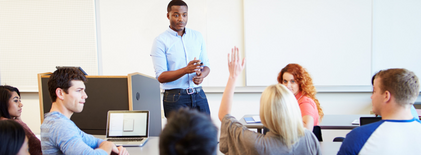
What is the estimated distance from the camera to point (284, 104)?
1.07 meters

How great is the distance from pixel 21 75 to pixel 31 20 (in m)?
0.86

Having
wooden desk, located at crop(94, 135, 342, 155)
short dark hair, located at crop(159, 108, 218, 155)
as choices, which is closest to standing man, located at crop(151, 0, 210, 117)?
wooden desk, located at crop(94, 135, 342, 155)

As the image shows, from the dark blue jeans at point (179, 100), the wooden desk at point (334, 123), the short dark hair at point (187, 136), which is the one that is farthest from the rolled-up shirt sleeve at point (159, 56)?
the short dark hair at point (187, 136)

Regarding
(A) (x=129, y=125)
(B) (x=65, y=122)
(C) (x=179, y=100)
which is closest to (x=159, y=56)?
(C) (x=179, y=100)

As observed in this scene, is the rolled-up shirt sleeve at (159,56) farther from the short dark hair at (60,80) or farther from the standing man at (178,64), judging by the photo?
the short dark hair at (60,80)

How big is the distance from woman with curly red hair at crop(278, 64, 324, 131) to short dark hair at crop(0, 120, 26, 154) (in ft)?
5.31

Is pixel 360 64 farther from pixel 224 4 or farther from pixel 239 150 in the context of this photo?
pixel 239 150

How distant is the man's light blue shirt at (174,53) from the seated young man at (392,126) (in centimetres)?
128

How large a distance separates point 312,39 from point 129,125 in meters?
2.74

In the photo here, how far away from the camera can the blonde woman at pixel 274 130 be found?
1066mm

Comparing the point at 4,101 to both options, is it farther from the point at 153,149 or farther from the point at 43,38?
the point at 43,38

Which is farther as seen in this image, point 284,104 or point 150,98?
point 150,98

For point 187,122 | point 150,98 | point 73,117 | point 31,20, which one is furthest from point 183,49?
point 31,20

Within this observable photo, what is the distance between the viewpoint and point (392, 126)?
1083 millimetres
